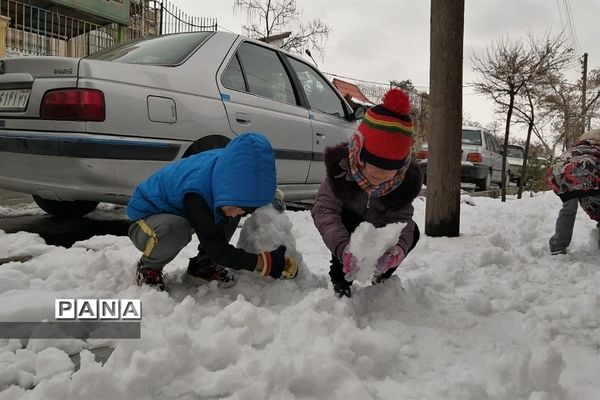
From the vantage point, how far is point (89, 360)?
138 centimetres

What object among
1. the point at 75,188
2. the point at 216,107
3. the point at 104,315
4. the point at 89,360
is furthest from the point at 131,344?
the point at 216,107

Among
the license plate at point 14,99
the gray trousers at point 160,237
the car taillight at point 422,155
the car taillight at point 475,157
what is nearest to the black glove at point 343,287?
the gray trousers at point 160,237

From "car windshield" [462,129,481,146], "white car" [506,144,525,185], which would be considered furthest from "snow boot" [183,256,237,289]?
"white car" [506,144,525,185]

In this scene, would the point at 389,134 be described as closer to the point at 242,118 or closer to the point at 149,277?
the point at 149,277

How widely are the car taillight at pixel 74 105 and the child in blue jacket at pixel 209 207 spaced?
0.69 m

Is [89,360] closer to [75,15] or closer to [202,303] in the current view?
[202,303]

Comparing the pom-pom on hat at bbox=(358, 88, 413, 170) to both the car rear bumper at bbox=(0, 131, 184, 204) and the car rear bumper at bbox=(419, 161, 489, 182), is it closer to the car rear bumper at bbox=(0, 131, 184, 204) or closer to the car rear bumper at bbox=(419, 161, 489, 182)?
the car rear bumper at bbox=(0, 131, 184, 204)

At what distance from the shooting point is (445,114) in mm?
3547

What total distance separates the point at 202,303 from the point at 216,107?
5.27 feet

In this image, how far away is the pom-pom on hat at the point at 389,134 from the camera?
6.16 feet

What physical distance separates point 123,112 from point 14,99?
0.64 metres

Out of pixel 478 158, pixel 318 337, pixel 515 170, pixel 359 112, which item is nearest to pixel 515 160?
pixel 515 170

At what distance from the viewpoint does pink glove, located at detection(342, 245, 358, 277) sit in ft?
6.21

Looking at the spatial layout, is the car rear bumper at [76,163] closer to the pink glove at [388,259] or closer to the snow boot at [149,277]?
the snow boot at [149,277]
